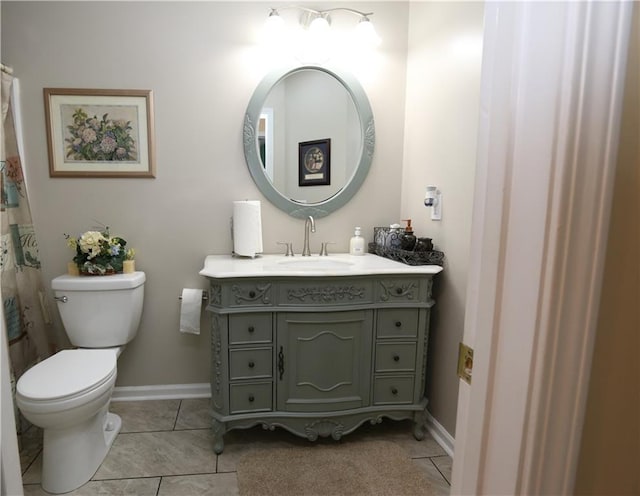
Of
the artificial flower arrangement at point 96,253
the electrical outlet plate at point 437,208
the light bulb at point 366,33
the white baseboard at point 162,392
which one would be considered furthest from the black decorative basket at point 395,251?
the artificial flower arrangement at point 96,253

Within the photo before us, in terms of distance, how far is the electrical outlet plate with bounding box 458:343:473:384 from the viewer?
584mm

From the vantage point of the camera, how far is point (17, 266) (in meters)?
1.92

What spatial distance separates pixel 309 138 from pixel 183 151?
0.74 meters

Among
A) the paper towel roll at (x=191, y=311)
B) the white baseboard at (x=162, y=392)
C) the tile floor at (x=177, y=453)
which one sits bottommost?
the tile floor at (x=177, y=453)

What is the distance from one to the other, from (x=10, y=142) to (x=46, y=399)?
4.51ft

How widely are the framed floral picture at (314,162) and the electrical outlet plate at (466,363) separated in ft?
5.78

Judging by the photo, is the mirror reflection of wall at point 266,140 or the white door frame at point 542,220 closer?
the white door frame at point 542,220

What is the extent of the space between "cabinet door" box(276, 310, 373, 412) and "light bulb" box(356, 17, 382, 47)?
1520mm

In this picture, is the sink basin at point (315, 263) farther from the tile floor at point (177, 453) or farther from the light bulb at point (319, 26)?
the light bulb at point (319, 26)

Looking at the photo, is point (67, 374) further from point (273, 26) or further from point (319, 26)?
point (319, 26)

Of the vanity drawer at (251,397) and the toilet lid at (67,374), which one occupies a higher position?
the toilet lid at (67,374)

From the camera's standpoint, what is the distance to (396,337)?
183 centimetres

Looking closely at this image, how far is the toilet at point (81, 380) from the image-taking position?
1472 millimetres

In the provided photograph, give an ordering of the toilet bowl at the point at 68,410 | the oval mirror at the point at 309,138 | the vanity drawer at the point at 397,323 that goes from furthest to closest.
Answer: the oval mirror at the point at 309,138 → the vanity drawer at the point at 397,323 → the toilet bowl at the point at 68,410
